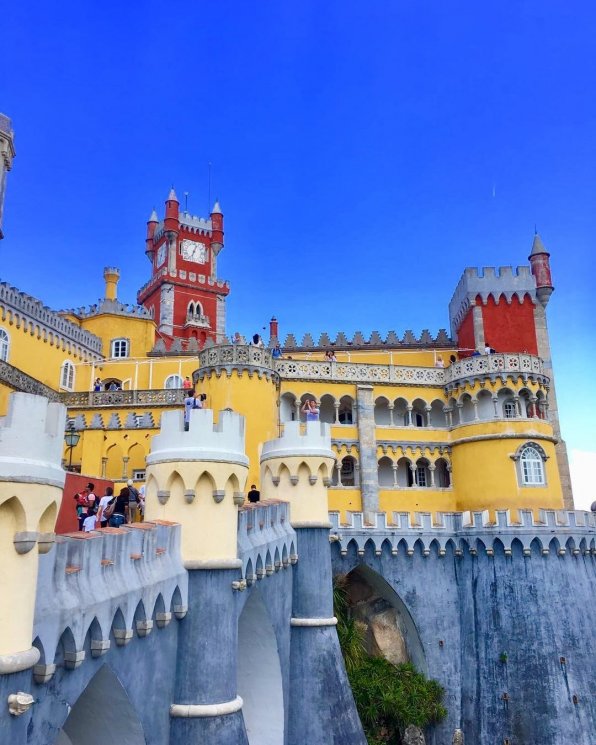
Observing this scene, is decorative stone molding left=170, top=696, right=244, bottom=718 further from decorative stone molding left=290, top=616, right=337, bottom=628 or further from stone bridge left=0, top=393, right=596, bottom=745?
decorative stone molding left=290, top=616, right=337, bottom=628

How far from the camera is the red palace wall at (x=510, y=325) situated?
38.5m

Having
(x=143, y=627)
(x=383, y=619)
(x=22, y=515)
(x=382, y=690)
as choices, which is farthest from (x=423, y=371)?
(x=22, y=515)

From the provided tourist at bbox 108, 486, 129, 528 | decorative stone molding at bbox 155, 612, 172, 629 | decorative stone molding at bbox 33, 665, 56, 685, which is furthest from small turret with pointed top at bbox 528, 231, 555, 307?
decorative stone molding at bbox 33, 665, 56, 685

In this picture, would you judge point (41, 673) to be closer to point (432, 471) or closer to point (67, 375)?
point (432, 471)

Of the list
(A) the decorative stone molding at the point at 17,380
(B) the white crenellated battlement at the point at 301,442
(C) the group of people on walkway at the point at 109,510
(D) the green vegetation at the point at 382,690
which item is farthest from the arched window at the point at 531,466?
(A) the decorative stone molding at the point at 17,380

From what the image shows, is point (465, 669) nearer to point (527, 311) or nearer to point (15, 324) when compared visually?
point (527, 311)

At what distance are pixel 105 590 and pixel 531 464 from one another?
2796 centimetres

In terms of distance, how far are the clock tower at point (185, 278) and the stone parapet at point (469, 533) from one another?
100ft

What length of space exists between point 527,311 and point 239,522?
30842mm

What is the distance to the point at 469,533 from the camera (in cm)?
2944

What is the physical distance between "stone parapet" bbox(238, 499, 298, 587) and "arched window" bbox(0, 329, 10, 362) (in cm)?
2308

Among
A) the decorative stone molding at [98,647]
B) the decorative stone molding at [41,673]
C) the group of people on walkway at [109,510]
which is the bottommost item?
the decorative stone molding at [41,673]

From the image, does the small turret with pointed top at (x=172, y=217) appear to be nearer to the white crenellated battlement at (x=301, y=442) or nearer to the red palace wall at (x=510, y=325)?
the red palace wall at (x=510, y=325)

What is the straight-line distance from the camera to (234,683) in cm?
1126
